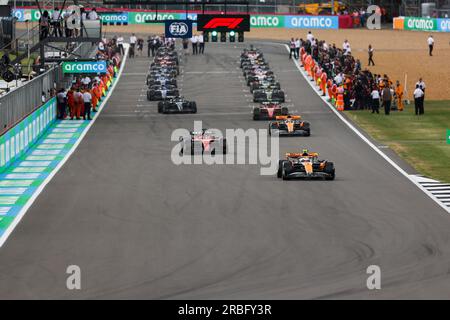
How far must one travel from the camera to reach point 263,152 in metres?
44.0

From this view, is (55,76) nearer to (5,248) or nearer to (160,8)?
(5,248)

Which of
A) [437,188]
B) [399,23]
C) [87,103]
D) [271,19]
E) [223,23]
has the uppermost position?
[223,23]

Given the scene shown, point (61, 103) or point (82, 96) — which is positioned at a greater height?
point (82, 96)

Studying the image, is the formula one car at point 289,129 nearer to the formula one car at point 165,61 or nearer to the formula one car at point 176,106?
the formula one car at point 176,106

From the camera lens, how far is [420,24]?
10038 cm

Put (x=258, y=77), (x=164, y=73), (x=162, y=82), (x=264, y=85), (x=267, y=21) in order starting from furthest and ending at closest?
(x=267, y=21), (x=164, y=73), (x=258, y=77), (x=264, y=85), (x=162, y=82)

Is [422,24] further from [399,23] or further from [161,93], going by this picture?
[161,93]

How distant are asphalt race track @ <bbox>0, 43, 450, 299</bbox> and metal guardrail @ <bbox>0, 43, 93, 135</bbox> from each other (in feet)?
8.31

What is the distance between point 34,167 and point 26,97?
20.4 feet

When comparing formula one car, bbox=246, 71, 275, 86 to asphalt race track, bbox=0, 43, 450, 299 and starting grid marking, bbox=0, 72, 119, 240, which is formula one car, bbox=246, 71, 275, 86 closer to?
starting grid marking, bbox=0, 72, 119, 240

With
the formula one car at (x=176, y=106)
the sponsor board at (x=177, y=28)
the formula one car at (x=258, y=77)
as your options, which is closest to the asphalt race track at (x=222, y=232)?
the formula one car at (x=176, y=106)

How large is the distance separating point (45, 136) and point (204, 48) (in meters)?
43.9

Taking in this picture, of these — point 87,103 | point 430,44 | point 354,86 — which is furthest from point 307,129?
point 430,44
